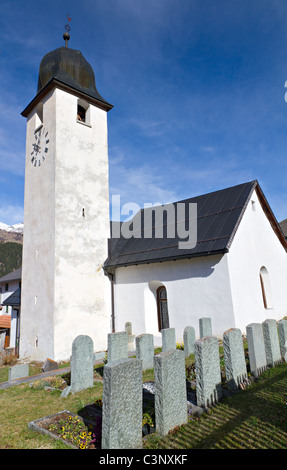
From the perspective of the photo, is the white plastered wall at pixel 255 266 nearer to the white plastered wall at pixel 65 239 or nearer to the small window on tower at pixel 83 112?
the white plastered wall at pixel 65 239

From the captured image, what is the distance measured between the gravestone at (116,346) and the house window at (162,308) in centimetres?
579

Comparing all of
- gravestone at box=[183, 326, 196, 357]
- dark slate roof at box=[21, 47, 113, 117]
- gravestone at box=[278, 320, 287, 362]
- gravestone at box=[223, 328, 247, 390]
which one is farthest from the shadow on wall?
dark slate roof at box=[21, 47, 113, 117]

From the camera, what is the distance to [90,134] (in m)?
15.7

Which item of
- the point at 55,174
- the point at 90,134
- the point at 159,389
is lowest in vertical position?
the point at 159,389

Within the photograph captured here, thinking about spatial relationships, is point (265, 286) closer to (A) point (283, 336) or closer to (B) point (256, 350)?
(A) point (283, 336)

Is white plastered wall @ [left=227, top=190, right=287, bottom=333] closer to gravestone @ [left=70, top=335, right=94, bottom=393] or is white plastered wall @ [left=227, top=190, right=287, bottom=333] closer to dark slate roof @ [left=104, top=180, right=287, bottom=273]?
dark slate roof @ [left=104, top=180, right=287, bottom=273]

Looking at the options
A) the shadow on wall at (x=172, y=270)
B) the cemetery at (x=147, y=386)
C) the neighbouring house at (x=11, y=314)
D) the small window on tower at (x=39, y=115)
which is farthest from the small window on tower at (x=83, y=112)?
the neighbouring house at (x=11, y=314)

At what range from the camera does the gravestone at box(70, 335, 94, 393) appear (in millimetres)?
7109

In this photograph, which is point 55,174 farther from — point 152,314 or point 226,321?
point 226,321

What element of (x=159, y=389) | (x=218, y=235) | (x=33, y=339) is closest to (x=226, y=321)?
(x=218, y=235)

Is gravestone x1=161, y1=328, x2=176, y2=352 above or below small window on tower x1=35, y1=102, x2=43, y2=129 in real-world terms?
below

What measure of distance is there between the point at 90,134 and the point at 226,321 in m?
11.8

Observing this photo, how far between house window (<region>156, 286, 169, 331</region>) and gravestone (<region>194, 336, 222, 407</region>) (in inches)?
318

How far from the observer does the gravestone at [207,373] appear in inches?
213
